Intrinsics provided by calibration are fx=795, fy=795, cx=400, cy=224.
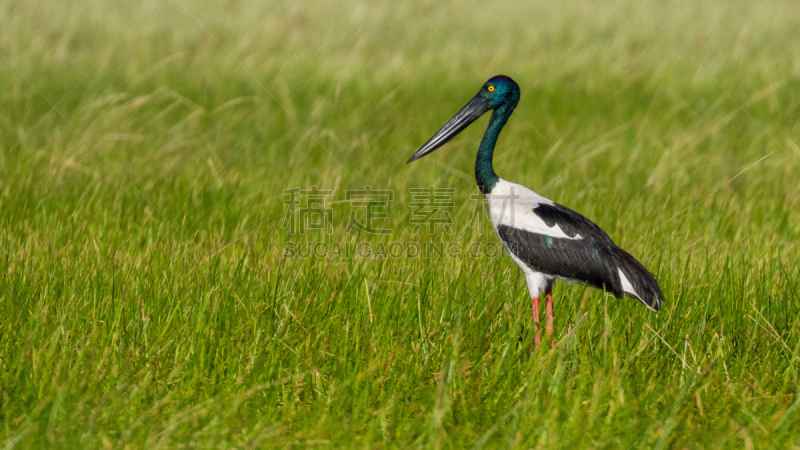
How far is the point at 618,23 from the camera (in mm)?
13977

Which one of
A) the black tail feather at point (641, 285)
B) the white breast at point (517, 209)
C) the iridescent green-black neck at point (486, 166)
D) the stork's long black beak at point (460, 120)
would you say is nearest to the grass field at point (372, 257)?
the black tail feather at point (641, 285)

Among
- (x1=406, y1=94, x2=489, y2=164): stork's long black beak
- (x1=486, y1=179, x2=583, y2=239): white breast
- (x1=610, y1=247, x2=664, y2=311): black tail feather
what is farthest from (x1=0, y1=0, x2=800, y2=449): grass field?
(x1=406, y1=94, x2=489, y2=164): stork's long black beak

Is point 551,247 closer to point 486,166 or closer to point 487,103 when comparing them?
point 486,166

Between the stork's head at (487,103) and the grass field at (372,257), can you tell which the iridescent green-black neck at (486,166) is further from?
the grass field at (372,257)

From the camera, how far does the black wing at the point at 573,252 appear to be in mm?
4250

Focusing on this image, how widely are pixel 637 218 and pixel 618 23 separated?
9.16 metres

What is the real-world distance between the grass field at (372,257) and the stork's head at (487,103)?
0.69m

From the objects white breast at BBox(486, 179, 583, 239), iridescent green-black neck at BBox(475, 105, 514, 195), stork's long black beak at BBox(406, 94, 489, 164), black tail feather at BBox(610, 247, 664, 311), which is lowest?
black tail feather at BBox(610, 247, 664, 311)

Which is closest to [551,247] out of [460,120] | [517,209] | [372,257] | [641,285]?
[517,209]

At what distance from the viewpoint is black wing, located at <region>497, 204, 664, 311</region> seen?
425 centimetres

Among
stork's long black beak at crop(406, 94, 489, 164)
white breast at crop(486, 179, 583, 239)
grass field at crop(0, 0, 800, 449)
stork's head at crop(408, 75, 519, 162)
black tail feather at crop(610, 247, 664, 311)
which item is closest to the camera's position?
grass field at crop(0, 0, 800, 449)

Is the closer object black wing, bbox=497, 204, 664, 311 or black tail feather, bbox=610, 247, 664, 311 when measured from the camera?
black tail feather, bbox=610, 247, 664, 311

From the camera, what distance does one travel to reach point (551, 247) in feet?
14.6

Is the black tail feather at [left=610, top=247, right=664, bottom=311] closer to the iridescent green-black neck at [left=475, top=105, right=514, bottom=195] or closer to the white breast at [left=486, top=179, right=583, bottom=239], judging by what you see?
the white breast at [left=486, top=179, right=583, bottom=239]
